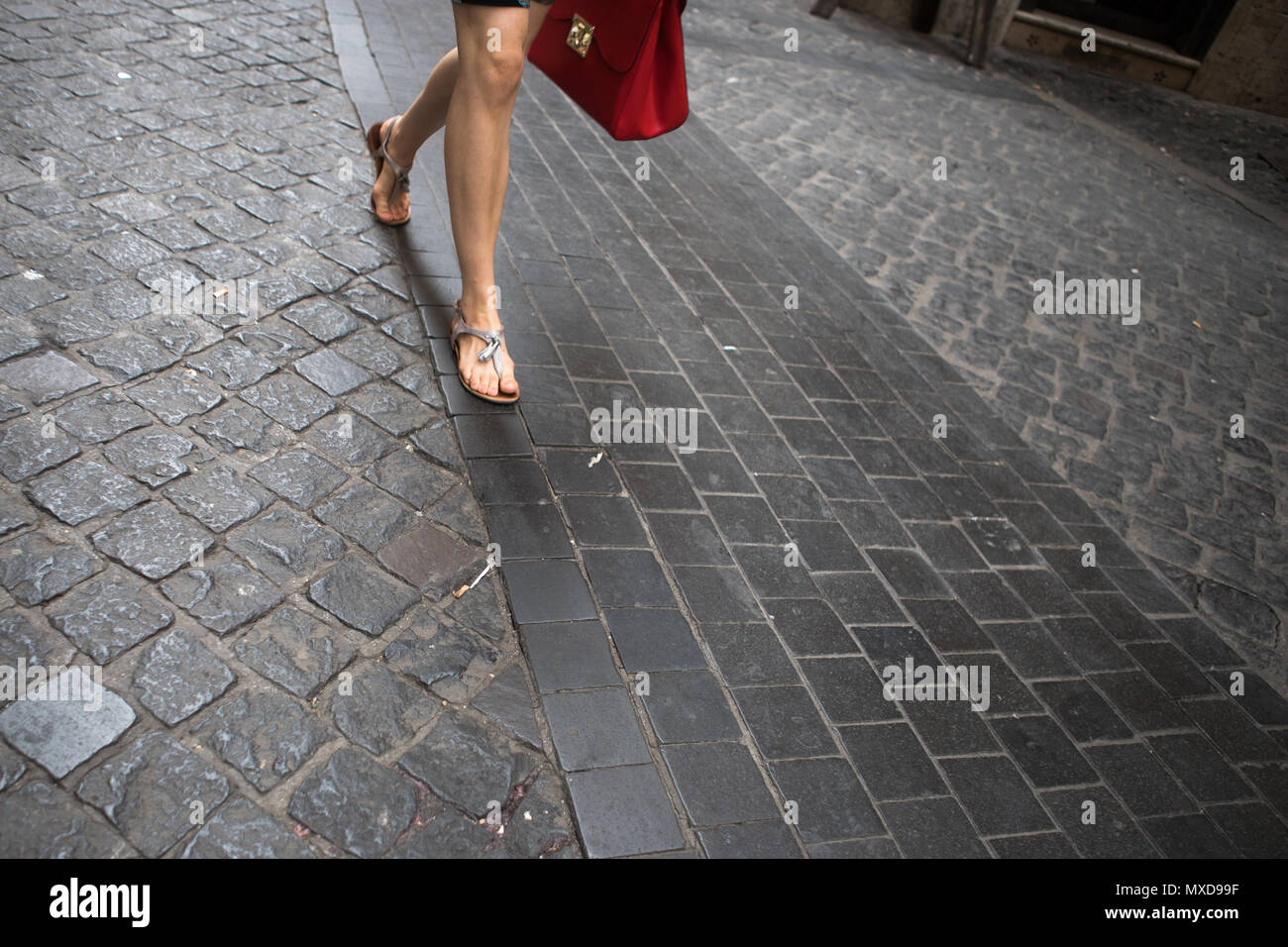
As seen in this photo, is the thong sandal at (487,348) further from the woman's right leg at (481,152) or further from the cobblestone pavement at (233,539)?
the cobblestone pavement at (233,539)

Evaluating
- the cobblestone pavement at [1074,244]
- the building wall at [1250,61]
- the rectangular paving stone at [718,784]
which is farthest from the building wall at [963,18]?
the rectangular paving stone at [718,784]

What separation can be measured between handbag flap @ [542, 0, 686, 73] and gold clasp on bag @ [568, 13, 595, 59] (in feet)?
0.05

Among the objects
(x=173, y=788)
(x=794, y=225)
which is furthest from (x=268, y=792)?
(x=794, y=225)

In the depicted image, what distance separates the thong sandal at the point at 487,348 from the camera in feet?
9.92

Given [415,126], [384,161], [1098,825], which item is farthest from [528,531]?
[384,161]

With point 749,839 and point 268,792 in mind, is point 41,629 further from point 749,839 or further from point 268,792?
point 749,839

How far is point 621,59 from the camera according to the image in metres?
3.09

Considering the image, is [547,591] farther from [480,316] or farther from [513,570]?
[480,316]

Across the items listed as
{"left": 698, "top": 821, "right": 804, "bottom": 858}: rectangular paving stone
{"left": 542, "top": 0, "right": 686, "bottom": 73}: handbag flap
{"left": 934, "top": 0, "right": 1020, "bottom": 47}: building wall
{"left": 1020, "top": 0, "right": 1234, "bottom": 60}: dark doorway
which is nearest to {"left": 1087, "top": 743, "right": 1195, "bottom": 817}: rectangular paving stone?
{"left": 698, "top": 821, "right": 804, "bottom": 858}: rectangular paving stone

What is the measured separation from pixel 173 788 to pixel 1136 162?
374 inches

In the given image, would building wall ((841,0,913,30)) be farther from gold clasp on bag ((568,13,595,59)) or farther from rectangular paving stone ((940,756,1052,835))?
rectangular paving stone ((940,756,1052,835))

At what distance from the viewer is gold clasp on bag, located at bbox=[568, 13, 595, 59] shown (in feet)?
10.4

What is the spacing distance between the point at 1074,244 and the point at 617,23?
4.34 meters
